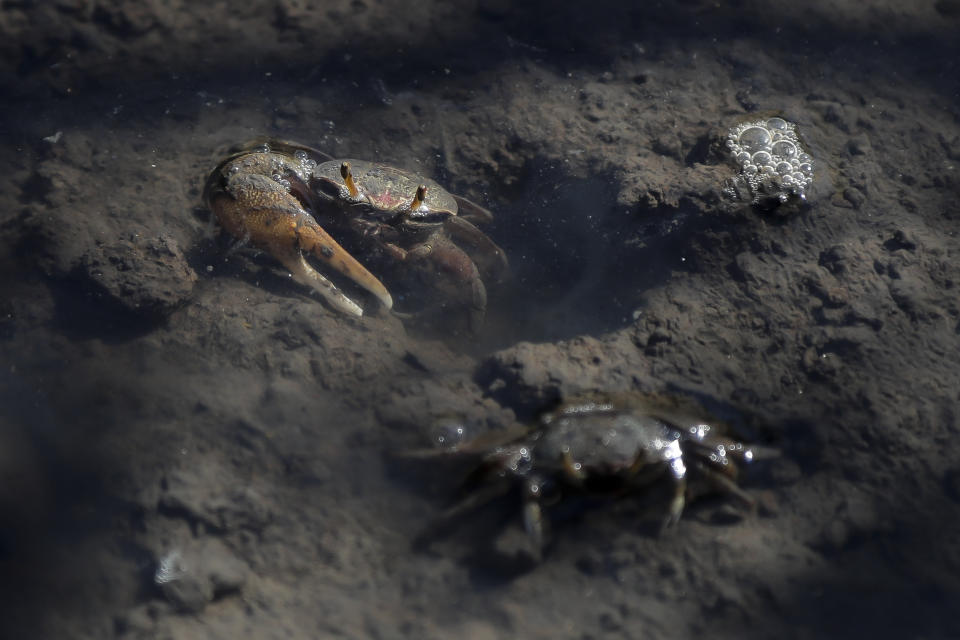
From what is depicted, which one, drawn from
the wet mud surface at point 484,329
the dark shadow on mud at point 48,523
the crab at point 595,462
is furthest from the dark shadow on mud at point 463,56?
the crab at point 595,462

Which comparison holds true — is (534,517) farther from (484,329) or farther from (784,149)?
(784,149)

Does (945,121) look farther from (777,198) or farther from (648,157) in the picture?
(648,157)

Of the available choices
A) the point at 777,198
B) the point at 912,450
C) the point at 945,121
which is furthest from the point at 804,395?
the point at 945,121

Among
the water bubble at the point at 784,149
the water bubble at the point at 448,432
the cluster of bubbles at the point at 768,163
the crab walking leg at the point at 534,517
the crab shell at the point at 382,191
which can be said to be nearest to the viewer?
the crab walking leg at the point at 534,517

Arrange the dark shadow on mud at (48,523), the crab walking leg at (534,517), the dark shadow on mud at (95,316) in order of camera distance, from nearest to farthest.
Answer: the dark shadow on mud at (48,523) < the crab walking leg at (534,517) < the dark shadow on mud at (95,316)

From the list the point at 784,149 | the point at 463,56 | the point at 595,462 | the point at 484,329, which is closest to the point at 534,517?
the point at 595,462

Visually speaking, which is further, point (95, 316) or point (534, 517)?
point (95, 316)

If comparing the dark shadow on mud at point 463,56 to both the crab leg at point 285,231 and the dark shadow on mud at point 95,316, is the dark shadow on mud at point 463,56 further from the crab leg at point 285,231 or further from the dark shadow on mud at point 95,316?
the dark shadow on mud at point 95,316
